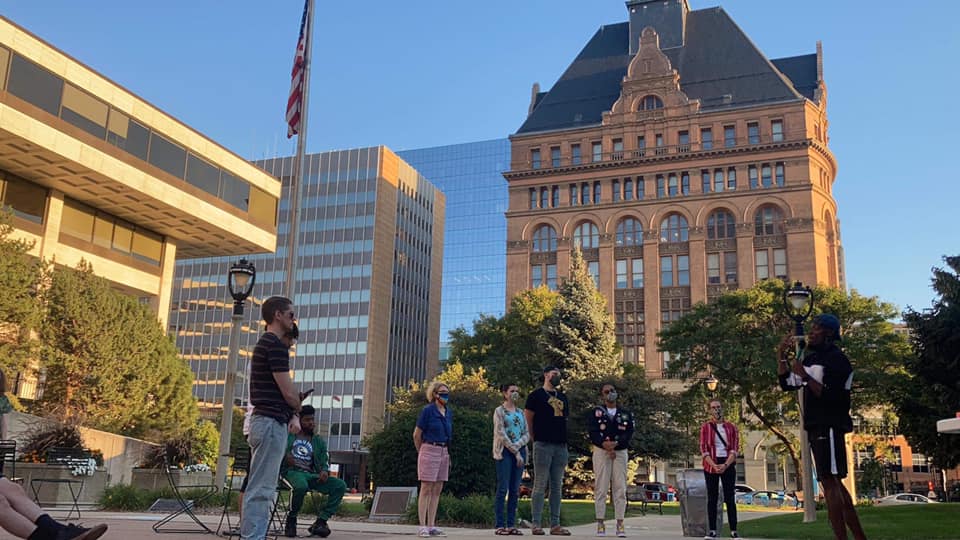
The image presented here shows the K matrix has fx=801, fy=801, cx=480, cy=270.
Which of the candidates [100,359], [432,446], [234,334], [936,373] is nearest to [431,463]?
[432,446]

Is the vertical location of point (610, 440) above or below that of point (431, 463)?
above

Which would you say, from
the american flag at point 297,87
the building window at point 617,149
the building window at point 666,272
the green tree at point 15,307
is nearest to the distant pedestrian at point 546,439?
the american flag at point 297,87

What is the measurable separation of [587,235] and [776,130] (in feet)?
65.2

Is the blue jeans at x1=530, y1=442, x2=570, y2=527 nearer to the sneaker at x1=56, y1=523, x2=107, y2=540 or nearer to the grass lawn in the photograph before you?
the grass lawn

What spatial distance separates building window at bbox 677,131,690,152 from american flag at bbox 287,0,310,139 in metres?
62.0

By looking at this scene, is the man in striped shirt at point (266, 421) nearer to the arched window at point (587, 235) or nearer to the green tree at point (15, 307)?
the green tree at point (15, 307)

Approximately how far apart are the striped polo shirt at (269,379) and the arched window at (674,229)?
7194 cm

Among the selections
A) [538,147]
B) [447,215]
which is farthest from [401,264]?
[538,147]

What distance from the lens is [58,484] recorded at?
19.0m

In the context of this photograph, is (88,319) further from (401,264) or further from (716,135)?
(401,264)

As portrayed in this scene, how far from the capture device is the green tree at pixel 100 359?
106 ft

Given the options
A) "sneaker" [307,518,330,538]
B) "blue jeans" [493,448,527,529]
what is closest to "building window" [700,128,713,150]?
"blue jeans" [493,448,527,529]

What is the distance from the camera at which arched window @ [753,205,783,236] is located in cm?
7262

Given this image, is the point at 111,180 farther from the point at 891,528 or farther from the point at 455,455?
the point at 891,528
